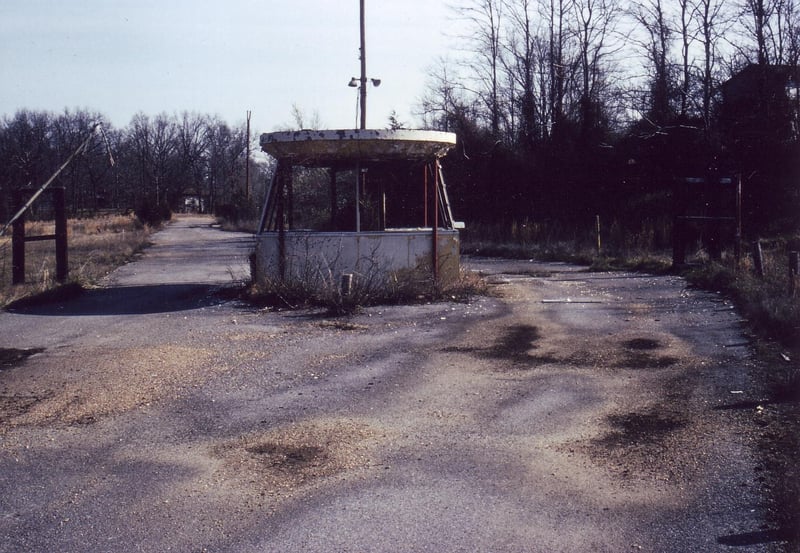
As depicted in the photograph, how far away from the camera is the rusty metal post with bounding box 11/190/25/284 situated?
1409cm

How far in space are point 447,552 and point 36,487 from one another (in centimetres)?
254

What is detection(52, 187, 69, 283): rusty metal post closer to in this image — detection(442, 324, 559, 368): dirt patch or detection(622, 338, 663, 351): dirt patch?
detection(442, 324, 559, 368): dirt patch

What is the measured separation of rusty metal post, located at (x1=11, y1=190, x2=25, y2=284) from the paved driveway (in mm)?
3729

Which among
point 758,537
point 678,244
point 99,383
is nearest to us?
point 758,537

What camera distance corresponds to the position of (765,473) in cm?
480

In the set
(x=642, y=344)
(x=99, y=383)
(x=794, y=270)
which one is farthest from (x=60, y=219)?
(x=794, y=270)

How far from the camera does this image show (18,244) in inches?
560

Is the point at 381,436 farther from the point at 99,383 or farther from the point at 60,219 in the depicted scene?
the point at 60,219

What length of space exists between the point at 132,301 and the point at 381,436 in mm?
8960

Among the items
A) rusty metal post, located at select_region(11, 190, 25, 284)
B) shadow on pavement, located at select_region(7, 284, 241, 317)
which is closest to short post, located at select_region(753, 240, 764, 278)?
shadow on pavement, located at select_region(7, 284, 241, 317)

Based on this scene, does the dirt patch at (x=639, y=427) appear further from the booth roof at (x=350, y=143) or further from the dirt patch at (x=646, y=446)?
the booth roof at (x=350, y=143)

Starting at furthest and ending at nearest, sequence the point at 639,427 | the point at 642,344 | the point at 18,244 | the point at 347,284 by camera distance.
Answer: the point at 18,244 < the point at 347,284 < the point at 642,344 < the point at 639,427

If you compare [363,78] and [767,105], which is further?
[363,78]

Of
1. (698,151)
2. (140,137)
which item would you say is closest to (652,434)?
(698,151)
